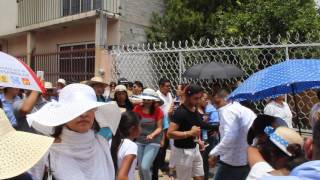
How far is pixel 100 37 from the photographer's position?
10.0 meters

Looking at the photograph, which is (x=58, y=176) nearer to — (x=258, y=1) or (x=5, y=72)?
(x=5, y=72)

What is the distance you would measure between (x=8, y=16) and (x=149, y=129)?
10151 millimetres

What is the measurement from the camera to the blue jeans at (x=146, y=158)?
5.57 m

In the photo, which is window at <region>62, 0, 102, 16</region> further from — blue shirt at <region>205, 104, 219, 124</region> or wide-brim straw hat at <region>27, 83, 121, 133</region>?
wide-brim straw hat at <region>27, 83, 121, 133</region>

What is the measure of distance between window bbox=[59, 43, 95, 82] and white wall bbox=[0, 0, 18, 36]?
10.5 ft

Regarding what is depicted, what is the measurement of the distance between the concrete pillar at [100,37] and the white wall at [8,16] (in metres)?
4.79

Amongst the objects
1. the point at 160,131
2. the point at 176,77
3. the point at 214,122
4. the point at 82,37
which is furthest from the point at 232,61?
the point at 82,37

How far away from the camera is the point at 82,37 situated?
38.0 ft

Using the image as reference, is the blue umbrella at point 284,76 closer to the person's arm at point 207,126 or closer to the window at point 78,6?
the person's arm at point 207,126

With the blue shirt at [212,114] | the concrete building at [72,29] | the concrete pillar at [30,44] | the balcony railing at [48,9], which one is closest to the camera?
the blue shirt at [212,114]

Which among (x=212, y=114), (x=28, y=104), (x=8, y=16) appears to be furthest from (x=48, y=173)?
(x=8, y=16)

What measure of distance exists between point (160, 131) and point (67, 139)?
3494 mm

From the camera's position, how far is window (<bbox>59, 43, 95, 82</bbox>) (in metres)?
10.5

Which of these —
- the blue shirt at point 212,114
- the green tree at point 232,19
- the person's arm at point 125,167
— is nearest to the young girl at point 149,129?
the blue shirt at point 212,114
